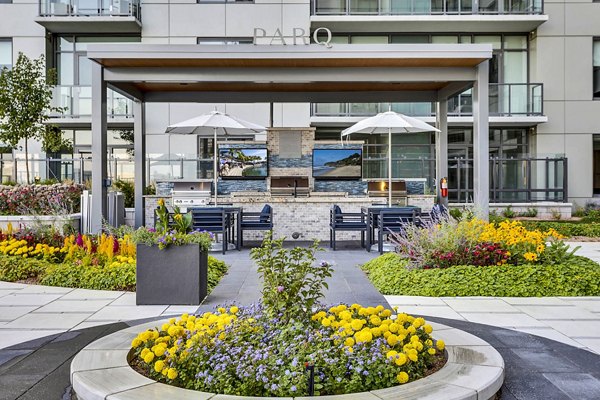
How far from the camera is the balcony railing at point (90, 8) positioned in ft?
66.6

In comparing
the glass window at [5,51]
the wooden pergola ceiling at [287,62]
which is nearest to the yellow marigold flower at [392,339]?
the wooden pergola ceiling at [287,62]

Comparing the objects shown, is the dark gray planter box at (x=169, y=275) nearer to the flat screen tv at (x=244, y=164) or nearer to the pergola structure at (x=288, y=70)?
the pergola structure at (x=288, y=70)

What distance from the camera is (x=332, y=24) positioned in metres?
21.0

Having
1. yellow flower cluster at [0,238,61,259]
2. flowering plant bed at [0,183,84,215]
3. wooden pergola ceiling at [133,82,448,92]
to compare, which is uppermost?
wooden pergola ceiling at [133,82,448,92]

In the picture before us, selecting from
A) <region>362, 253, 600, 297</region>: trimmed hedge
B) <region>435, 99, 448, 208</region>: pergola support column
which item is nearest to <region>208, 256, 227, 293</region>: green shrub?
<region>362, 253, 600, 297</region>: trimmed hedge

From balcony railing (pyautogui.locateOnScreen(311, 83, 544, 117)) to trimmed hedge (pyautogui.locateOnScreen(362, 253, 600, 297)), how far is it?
13.4m

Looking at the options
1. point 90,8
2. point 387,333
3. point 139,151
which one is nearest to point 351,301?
point 387,333

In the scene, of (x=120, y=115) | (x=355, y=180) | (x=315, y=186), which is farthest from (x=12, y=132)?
(x=355, y=180)

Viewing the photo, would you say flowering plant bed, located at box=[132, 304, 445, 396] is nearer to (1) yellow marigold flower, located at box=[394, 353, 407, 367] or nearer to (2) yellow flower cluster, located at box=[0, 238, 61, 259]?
(1) yellow marigold flower, located at box=[394, 353, 407, 367]

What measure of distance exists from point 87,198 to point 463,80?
8.28 meters

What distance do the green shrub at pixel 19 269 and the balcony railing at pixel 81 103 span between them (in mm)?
12608

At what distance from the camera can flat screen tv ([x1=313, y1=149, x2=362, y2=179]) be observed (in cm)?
1573

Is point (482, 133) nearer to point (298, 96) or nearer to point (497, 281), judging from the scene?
point (497, 281)

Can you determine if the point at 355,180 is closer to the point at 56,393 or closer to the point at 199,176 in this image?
the point at 199,176
